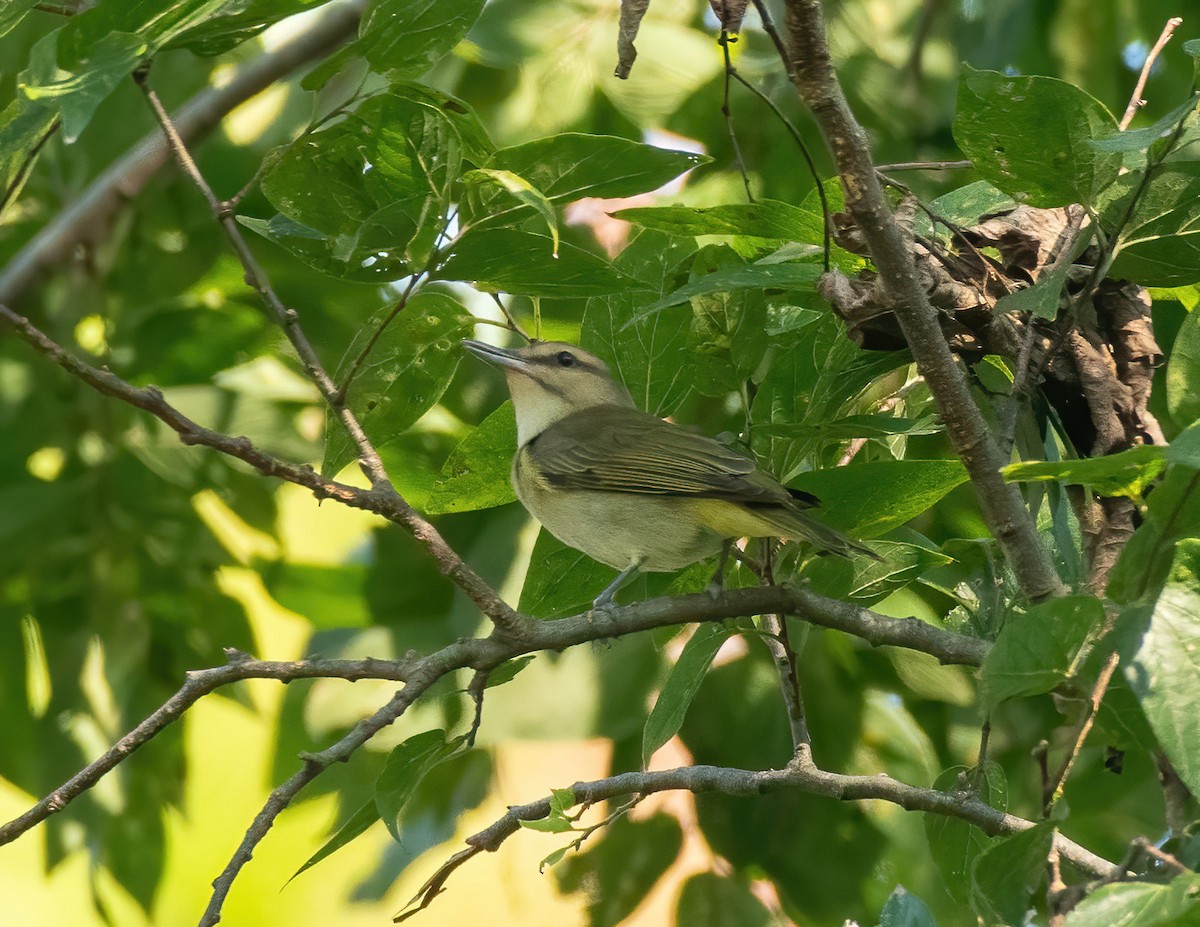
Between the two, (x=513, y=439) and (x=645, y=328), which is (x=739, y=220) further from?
(x=513, y=439)

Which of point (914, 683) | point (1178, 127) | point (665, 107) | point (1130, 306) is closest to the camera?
point (1178, 127)

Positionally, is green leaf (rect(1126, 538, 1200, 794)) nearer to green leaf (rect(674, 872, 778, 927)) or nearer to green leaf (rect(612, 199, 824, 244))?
green leaf (rect(612, 199, 824, 244))

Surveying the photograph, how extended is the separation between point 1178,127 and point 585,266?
777mm

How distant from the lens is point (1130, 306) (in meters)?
2.02

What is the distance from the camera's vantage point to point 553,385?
4.02 meters

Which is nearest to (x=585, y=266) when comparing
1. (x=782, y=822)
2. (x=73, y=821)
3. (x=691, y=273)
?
(x=691, y=273)

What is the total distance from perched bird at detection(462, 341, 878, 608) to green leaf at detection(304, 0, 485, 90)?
69 centimetres

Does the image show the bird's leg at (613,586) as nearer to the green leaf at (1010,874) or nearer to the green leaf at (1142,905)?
the green leaf at (1010,874)

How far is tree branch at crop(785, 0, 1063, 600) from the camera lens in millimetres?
1459

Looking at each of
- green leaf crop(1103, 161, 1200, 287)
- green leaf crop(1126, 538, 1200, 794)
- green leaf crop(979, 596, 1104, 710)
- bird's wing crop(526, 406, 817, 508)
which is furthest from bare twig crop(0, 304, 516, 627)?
green leaf crop(1103, 161, 1200, 287)

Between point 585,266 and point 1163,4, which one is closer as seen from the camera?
point 585,266

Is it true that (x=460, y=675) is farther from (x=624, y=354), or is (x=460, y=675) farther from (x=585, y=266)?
(x=585, y=266)

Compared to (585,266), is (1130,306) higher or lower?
lower

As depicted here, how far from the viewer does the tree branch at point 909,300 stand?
57.4 inches
